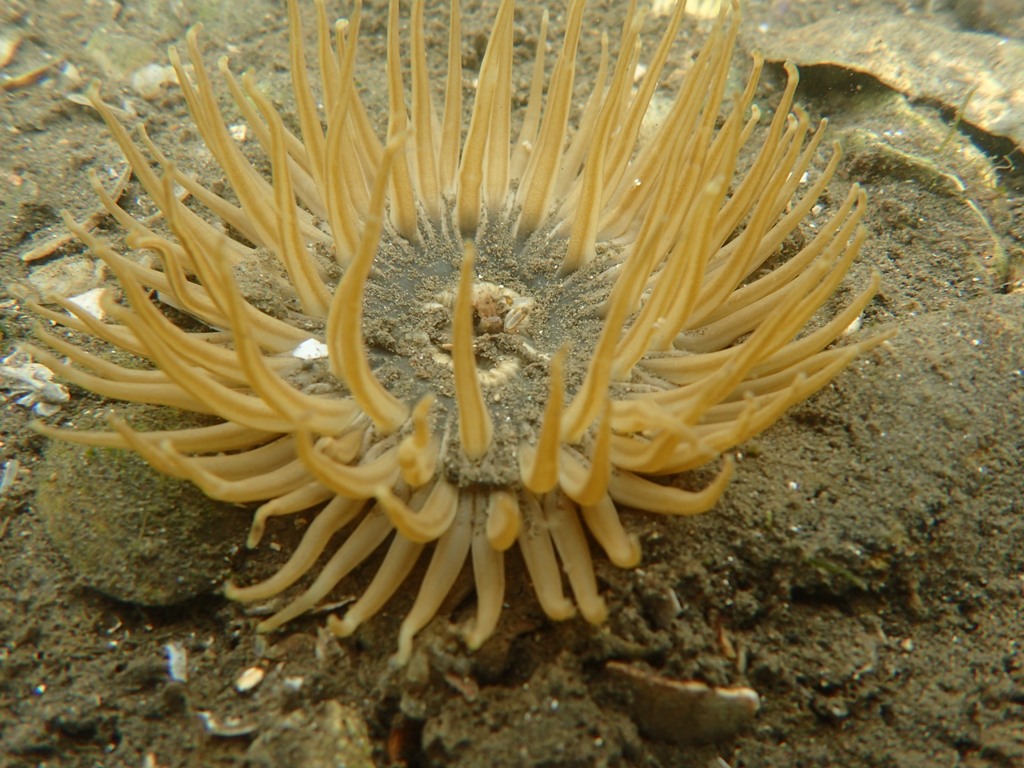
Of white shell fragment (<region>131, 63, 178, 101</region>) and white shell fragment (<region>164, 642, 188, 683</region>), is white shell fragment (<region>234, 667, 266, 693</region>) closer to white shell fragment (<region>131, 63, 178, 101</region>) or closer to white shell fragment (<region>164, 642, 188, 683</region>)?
white shell fragment (<region>164, 642, 188, 683</region>)

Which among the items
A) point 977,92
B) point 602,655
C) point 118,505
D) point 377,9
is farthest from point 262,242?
point 977,92

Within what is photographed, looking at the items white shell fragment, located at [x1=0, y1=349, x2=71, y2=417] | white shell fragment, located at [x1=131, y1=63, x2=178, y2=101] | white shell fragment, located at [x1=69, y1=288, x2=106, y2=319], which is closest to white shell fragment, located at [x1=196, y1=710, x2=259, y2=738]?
white shell fragment, located at [x1=0, y1=349, x2=71, y2=417]

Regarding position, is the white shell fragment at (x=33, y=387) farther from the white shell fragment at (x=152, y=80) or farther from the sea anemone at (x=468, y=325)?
the white shell fragment at (x=152, y=80)

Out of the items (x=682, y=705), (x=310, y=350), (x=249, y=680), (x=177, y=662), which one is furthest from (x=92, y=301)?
(x=682, y=705)

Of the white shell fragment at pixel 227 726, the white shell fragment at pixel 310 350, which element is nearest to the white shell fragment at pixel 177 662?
the white shell fragment at pixel 227 726

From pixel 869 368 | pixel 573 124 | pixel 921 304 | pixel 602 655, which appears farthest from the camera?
pixel 573 124

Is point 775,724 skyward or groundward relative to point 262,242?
groundward

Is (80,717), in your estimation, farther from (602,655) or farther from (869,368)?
(869,368)
